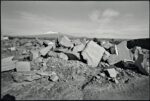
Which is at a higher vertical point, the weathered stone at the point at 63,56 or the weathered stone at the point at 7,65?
the weathered stone at the point at 63,56

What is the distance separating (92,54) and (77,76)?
5.25 feet

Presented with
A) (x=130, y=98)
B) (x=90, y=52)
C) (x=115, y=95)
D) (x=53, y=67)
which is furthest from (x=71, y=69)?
(x=130, y=98)

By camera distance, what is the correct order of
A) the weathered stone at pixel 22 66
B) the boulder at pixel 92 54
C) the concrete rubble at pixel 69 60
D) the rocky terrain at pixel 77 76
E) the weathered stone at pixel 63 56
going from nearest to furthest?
the rocky terrain at pixel 77 76 → the concrete rubble at pixel 69 60 → the weathered stone at pixel 22 66 → the boulder at pixel 92 54 → the weathered stone at pixel 63 56

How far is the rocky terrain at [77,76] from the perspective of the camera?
376cm

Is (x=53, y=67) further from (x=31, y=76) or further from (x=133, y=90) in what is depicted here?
(x=133, y=90)

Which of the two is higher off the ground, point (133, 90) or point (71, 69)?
point (71, 69)

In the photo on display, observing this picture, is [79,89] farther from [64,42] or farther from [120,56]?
[64,42]

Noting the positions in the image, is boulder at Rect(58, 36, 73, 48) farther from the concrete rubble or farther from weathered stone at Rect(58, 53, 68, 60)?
weathered stone at Rect(58, 53, 68, 60)

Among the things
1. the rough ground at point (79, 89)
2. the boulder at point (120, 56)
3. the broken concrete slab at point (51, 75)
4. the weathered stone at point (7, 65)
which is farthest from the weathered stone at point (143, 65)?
the weathered stone at point (7, 65)

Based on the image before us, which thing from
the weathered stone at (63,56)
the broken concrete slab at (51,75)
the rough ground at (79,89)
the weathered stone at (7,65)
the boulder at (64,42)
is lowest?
the rough ground at (79,89)

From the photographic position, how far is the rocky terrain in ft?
12.3

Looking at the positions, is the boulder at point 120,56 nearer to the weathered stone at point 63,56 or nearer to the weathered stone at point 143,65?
the weathered stone at point 143,65

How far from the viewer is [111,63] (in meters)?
6.14

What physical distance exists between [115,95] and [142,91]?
1.11m
